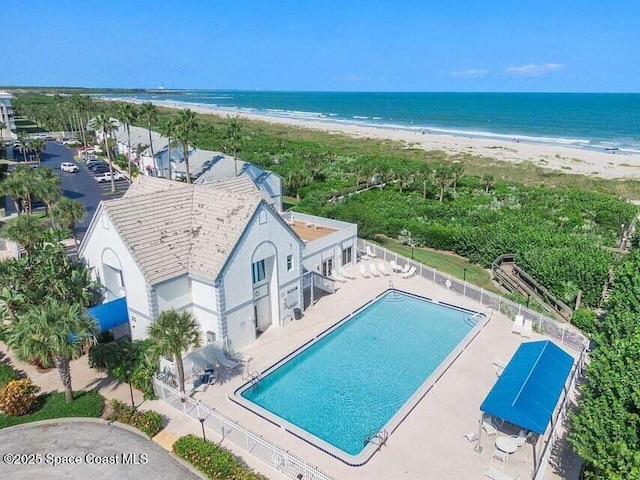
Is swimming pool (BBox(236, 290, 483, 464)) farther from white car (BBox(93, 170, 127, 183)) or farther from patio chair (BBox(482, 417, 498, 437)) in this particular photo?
white car (BBox(93, 170, 127, 183))

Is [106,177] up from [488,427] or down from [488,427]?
up

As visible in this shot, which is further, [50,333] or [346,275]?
[346,275]

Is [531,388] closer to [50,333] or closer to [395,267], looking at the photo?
[395,267]

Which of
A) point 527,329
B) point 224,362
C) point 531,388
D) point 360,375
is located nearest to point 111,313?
point 224,362

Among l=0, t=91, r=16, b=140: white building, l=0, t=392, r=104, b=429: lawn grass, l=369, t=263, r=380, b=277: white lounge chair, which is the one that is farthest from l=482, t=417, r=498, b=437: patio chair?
l=0, t=91, r=16, b=140: white building

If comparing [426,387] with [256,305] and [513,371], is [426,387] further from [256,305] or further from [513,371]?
[256,305]

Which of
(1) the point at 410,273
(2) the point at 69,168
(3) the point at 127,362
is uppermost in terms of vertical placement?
(2) the point at 69,168

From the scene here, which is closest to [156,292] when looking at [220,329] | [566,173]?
[220,329]

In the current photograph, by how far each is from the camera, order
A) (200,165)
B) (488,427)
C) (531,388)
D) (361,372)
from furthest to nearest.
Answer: (200,165) → (361,372) → (488,427) → (531,388)
